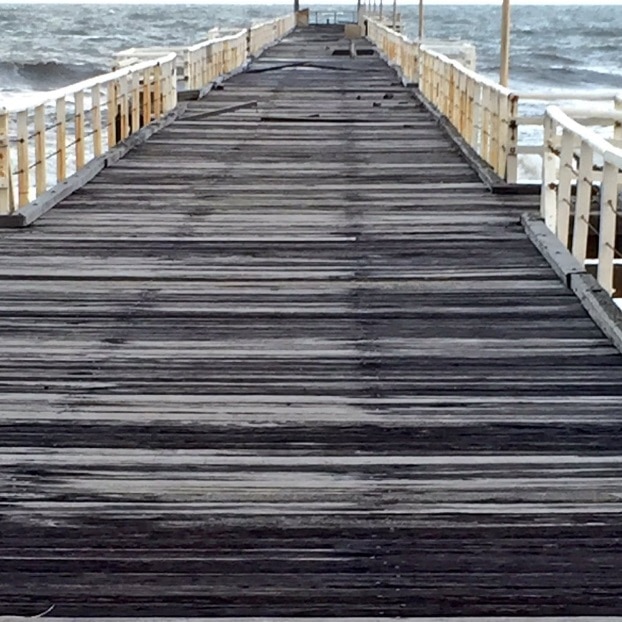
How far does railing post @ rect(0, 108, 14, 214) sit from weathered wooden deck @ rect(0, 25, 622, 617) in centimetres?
36

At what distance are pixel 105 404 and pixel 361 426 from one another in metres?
1.05

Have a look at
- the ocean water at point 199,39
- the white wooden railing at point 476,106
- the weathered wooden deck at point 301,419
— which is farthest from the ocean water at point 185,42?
the weathered wooden deck at point 301,419

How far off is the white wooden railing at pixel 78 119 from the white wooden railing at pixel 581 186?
3864 millimetres

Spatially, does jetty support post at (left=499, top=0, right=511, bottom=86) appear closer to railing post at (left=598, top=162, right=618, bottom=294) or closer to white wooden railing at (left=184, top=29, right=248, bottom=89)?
white wooden railing at (left=184, top=29, right=248, bottom=89)

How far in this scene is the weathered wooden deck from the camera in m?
3.69

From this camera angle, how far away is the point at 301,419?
5.00 meters

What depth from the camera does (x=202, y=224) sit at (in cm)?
925

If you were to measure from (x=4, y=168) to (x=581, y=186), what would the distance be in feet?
13.6

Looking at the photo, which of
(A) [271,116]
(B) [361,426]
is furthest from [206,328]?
(A) [271,116]

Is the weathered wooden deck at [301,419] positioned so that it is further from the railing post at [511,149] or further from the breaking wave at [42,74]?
the breaking wave at [42,74]

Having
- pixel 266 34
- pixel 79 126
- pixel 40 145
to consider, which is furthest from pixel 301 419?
pixel 266 34

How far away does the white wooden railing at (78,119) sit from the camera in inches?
381

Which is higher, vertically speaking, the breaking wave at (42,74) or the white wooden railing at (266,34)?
the white wooden railing at (266,34)

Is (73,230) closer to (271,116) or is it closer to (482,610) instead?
(482,610)
